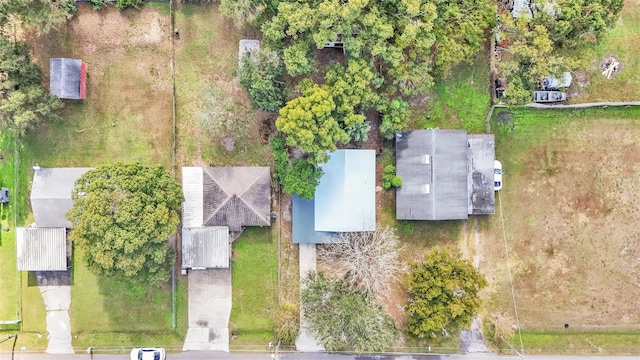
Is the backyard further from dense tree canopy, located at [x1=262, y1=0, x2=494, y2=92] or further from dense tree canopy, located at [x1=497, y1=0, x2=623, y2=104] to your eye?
dense tree canopy, located at [x1=497, y1=0, x2=623, y2=104]

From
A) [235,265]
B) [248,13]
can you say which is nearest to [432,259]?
[235,265]

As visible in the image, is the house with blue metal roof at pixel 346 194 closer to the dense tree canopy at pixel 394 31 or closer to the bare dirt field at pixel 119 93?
the dense tree canopy at pixel 394 31

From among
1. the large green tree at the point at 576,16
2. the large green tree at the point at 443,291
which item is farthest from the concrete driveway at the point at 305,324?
the large green tree at the point at 576,16

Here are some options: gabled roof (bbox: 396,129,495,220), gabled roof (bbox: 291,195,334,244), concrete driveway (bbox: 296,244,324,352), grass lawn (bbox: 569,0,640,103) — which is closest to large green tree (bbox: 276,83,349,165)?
gabled roof (bbox: 291,195,334,244)

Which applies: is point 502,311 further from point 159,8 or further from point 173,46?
point 159,8

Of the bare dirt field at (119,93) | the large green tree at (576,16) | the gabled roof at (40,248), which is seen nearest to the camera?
the large green tree at (576,16)

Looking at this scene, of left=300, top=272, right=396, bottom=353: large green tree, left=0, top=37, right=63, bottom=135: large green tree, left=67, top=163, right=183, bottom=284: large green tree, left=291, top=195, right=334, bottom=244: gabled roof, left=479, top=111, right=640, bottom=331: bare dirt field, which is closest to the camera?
left=67, top=163, right=183, bottom=284: large green tree

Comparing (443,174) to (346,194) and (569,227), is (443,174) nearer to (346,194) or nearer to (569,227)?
(346,194)
